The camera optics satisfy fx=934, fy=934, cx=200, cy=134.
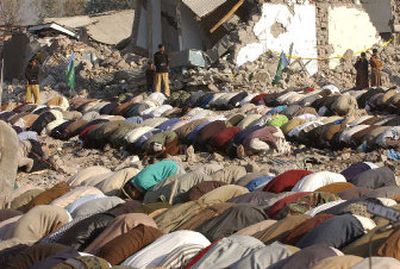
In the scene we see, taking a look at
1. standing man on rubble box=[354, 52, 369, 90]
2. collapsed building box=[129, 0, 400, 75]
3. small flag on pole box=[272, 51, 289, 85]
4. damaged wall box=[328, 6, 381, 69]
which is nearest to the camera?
standing man on rubble box=[354, 52, 369, 90]

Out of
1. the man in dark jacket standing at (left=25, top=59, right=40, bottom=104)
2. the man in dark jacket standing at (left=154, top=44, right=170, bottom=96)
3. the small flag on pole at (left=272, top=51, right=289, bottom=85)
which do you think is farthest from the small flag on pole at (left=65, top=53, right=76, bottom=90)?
the small flag on pole at (left=272, top=51, right=289, bottom=85)

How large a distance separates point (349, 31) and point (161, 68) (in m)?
4.25

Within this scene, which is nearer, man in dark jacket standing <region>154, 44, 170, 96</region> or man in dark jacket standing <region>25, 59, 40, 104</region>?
man in dark jacket standing <region>154, 44, 170, 96</region>

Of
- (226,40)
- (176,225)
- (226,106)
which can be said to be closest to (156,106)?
(226,106)

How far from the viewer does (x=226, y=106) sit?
51.6 feet

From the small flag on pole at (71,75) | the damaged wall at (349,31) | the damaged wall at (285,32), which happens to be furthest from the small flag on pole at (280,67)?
the small flag on pole at (71,75)

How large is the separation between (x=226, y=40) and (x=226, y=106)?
2892 millimetres

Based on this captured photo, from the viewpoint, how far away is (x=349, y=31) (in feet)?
63.0

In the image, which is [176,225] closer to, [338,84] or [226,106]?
[226,106]

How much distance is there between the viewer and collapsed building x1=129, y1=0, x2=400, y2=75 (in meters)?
18.2

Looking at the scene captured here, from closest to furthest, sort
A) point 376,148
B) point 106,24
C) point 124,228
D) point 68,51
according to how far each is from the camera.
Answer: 1. point 124,228
2. point 376,148
3. point 68,51
4. point 106,24

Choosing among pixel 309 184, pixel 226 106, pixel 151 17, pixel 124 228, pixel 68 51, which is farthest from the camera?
pixel 68 51

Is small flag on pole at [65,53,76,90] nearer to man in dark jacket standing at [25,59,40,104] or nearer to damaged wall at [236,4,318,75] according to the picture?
man in dark jacket standing at [25,59,40,104]

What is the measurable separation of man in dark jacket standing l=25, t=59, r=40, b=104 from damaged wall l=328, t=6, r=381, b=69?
5903 mm
